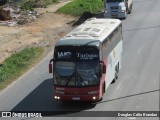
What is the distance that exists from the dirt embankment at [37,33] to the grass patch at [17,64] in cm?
104

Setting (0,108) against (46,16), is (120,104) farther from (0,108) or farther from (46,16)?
(46,16)

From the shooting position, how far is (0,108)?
2550cm

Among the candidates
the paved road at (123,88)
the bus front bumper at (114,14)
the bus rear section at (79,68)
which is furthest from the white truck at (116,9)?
the bus rear section at (79,68)

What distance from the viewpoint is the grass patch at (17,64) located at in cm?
3111

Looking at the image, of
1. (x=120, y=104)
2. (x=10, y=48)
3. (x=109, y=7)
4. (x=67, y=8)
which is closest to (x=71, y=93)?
(x=120, y=104)

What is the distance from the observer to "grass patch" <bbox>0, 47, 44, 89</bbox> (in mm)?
31106

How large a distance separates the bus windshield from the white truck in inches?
992

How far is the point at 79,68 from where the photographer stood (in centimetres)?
2391

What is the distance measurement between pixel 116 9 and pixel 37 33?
385 inches

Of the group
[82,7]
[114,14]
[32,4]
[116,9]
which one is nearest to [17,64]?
[114,14]

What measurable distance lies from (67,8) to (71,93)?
30.9 m

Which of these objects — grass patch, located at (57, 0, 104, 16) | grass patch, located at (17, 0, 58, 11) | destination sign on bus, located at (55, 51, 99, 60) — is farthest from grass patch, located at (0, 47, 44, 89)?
grass patch, located at (17, 0, 58, 11)

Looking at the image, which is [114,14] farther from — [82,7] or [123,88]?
→ [123,88]

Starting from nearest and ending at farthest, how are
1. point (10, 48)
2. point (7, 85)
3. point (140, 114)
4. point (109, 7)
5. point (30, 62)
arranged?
point (140, 114)
point (7, 85)
point (30, 62)
point (10, 48)
point (109, 7)
